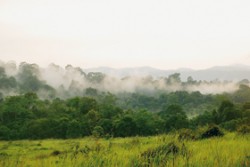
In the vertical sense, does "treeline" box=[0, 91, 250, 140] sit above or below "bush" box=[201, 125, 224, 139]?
below

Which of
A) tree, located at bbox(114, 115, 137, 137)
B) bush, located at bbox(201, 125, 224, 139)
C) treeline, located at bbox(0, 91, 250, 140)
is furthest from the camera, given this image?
treeline, located at bbox(0, 91, 250, 140)

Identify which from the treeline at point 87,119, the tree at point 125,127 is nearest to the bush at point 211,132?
the treeline at point 87,119

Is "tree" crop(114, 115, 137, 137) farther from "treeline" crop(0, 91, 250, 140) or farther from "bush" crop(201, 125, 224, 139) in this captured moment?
"bush" crop(201, 125, 224, 139)

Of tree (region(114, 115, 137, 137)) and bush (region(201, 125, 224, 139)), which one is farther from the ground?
bush (region(201, 125, 224, 139))

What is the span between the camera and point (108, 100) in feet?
358

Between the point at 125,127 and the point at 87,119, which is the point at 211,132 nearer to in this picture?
the point at 125,127

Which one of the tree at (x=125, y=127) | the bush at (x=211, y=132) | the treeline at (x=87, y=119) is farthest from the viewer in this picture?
the treeline at (x=87, y=119)

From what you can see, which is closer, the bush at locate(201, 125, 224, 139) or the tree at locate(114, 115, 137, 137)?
the bush at locate(201, 125, 224, 139)

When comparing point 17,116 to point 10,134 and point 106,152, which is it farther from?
point 106,152

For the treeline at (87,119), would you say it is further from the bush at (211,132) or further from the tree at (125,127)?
the bush at (211,132)

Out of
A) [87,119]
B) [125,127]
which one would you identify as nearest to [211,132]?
[125,127]

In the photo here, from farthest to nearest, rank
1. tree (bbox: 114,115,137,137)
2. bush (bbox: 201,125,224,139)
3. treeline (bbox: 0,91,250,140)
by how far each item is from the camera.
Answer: treeline (bbox: 0,91,250,140), tree (bbox: 114,115,137,137), bush (bbox: 201,125,224,139)

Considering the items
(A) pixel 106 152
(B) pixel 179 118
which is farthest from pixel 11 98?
(A) pixel 106 152

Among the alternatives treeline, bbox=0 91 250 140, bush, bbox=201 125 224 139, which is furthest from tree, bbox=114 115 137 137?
bush, bbox=201 125 224 139
